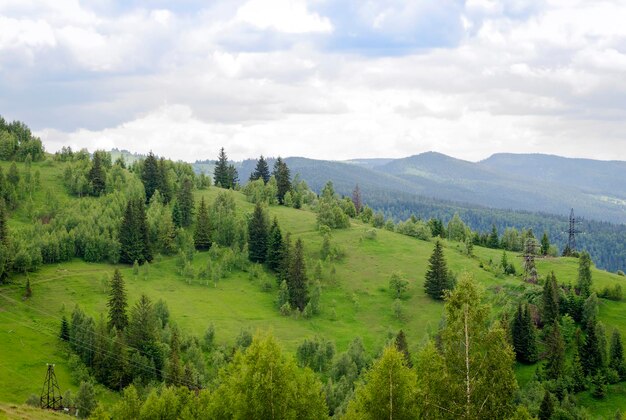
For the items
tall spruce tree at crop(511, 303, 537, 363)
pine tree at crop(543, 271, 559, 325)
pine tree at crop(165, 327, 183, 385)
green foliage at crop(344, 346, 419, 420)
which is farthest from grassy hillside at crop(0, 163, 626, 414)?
green foliage at crop(344, 346, 419, 420)

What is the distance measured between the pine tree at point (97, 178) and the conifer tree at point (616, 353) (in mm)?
140008

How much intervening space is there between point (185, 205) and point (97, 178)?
30536 millimetres

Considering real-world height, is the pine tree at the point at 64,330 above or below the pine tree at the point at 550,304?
below

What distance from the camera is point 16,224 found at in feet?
500

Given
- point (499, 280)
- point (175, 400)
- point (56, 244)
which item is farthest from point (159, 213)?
point (175, 400)

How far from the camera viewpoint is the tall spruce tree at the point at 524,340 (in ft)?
350

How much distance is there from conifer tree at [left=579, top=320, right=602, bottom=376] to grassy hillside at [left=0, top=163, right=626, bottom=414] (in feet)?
13.6

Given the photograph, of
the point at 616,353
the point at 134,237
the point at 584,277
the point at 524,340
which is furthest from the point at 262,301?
the point at 616,353

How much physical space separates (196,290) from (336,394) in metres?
62.6

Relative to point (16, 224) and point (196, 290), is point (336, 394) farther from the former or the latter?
point (16, 224)

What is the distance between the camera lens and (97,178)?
18225cm

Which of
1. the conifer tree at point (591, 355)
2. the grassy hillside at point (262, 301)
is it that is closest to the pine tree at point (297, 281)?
the grassy hillside at point (262, 301)

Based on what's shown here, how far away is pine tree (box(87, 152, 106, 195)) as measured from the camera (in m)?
181

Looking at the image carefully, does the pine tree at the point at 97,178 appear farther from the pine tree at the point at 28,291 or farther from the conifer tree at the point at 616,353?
the conifer tree at the point at 616,353
